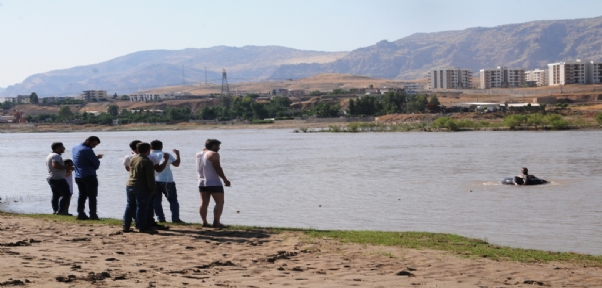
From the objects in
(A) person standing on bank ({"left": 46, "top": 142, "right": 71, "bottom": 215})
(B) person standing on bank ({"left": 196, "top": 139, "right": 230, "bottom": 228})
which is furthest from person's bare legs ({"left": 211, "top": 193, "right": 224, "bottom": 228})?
(A) person standing on bank ({"left": 46, "top": 142, "right": 71, "bottom": 215})

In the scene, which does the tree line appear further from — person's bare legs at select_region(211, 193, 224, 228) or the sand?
the sand

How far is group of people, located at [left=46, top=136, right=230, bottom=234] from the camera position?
42.9ft

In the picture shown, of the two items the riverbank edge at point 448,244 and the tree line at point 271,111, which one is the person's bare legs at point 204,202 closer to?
the riverbank edge at point 448,244

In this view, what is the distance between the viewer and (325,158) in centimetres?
4759

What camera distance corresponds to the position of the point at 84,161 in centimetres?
1470

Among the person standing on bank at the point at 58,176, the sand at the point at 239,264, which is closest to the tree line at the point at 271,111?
the person standing on bank at the point at 58,176

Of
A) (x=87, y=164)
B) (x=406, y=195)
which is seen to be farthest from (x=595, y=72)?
(x=87, y=164)

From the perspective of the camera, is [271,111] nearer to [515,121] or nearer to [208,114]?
[208,114]

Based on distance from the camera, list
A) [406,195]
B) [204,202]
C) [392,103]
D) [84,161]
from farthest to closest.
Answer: [392,103]
[406,195]
[84,161]
[204,202]

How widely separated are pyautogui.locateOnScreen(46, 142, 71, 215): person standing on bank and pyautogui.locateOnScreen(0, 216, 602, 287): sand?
2957 millimetres

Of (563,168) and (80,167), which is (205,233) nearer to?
(80,167)

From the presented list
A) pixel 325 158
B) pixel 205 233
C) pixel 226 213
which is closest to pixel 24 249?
pixel 205 233

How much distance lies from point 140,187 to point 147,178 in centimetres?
24

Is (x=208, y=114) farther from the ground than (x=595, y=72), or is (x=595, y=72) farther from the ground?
(x=595, y=72)
